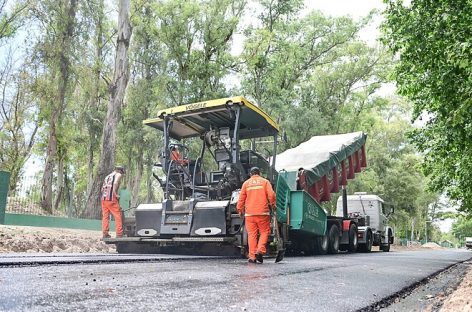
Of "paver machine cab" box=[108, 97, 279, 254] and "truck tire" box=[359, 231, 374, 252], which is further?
"truck tire" box=[359, 231, 374, 252]

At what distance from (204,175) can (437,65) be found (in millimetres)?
4820

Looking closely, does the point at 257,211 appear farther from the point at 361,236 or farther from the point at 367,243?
the point at 367,243

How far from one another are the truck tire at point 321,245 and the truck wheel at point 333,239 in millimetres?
547

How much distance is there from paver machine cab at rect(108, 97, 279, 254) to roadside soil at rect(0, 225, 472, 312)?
190cm

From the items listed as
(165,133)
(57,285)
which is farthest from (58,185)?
(57,285)

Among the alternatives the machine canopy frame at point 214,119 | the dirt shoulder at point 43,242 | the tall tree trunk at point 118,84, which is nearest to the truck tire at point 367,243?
the machine canopy frame at point 214,119

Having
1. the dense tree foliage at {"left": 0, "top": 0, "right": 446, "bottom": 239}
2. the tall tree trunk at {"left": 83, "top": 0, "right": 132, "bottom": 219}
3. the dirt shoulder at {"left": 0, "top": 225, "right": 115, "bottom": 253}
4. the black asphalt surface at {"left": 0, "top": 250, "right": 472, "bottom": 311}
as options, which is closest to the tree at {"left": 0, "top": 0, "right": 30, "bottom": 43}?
the dense tree foliage at {"left": 0, "top": 0, "right": 446, "bottom": 239}

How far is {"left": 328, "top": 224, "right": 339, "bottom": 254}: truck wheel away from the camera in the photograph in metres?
12.6

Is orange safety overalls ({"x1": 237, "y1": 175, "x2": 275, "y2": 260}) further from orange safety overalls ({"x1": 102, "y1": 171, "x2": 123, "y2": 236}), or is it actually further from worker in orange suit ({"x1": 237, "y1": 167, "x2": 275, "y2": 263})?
orange safety overalls ({"x1": 102, "y1": 171, "x2": 123, "y2": 236})

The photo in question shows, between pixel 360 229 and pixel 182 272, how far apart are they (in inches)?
467

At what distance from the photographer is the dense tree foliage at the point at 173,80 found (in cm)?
2044

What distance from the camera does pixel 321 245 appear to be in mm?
11805

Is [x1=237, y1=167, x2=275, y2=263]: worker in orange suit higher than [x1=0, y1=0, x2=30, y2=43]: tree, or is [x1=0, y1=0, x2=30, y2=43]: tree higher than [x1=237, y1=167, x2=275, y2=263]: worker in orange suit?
[x1=0, y1=0, x2=30, y2=43]: tree

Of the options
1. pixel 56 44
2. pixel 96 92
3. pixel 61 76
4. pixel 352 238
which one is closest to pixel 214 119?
pixel 352 238
